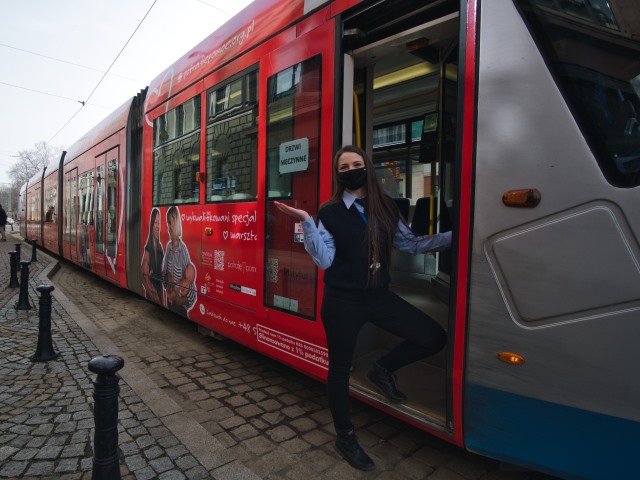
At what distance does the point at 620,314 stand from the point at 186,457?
2.46 metres

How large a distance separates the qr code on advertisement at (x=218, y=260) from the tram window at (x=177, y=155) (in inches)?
31.0

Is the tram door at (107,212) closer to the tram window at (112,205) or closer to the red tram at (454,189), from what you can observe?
the tram window at (112,205)

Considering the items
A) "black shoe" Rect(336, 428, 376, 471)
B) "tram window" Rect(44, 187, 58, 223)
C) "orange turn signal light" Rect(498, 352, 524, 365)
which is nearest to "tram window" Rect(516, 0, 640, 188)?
"orange turn signal light" Rect(498, 352, 524, 365)

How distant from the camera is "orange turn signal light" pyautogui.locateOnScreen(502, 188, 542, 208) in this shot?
188 centimetres

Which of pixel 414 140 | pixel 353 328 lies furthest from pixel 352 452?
pixel 414 140

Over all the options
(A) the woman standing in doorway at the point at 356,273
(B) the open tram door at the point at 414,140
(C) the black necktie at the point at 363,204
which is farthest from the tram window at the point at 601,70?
(C) the black necktie at the point at 363,204

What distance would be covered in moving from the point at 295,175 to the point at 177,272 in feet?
8.56

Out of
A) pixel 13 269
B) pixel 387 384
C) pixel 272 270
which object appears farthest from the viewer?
pixel 13 269

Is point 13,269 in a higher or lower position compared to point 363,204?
lower

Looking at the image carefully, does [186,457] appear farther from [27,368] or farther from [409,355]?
[27,368]

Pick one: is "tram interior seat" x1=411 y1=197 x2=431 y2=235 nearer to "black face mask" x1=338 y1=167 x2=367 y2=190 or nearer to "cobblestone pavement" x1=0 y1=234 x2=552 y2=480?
"black face mask" x1=338 y1=167 x2=367 y2=190

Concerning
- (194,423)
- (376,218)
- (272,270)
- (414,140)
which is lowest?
(194,423)

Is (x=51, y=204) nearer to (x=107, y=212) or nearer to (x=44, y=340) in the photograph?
(x=107, y=212)

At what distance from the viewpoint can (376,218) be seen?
8.04 feet
